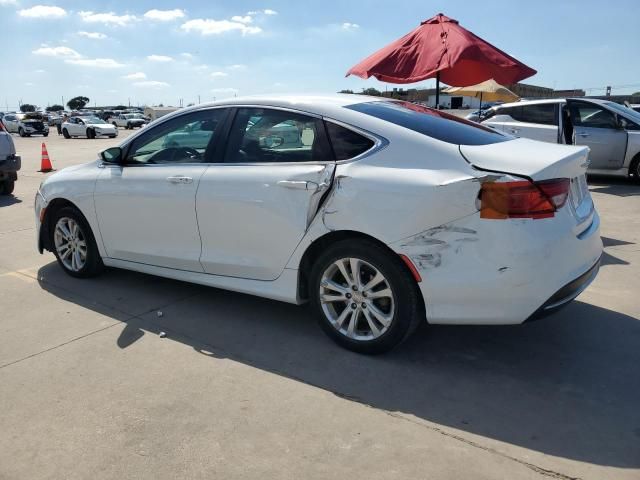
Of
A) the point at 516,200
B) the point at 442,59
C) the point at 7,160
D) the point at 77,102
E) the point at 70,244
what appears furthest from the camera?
the point at 77,102

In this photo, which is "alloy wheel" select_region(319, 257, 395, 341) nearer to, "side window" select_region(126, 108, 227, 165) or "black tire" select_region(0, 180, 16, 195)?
"side window" select_region(126, 108, 227, 165)

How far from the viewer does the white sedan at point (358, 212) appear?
9.77 feet

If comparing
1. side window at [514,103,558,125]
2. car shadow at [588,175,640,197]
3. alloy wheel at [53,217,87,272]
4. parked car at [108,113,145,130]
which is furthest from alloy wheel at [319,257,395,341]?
parked car at [108,113,145,130]

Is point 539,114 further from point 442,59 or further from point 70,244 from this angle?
point 70,244

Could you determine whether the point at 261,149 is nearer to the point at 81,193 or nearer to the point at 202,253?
the point at 202,253

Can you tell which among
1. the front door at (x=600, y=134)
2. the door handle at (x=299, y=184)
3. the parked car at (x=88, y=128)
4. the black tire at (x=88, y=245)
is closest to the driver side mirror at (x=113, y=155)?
the black tire at (x=88, y=245)

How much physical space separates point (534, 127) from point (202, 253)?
826cm

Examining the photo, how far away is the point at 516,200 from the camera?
291cm

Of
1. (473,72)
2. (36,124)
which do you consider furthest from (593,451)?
(36,124)

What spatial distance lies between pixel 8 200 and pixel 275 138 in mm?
7875

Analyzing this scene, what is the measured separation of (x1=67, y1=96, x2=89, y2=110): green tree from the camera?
11450 cm

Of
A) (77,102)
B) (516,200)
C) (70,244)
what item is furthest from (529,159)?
(77,102)

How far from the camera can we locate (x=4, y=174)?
965 cm

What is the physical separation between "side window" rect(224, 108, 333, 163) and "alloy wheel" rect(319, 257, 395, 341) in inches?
29.1
